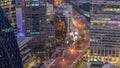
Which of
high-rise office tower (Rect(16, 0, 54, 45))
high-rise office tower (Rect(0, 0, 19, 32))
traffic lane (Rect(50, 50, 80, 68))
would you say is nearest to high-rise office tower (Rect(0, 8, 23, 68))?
traffic lane (Rect(50, 50, 80, 68))

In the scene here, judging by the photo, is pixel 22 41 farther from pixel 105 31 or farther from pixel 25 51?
pixel 105 31

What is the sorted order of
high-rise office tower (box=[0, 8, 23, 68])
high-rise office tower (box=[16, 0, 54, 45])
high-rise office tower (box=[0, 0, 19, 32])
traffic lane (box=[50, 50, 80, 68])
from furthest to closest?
high-rise office tower (box=[16, 0, 54, 45]) → high-rise office tower (box=[0, 0, 19, 32]) → traffic lane (box=[50, 50, 80, 68]) → high-rise office tower (box=[0, 8, 23, 68])

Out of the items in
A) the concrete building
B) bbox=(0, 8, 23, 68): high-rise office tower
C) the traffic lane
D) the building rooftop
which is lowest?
the traffic lane

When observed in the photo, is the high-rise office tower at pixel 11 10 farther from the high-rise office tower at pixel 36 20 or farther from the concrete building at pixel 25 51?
the concrete building at pixel 25 51

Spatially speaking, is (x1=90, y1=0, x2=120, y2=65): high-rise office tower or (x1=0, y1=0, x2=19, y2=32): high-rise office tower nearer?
(x1=90, y1=0, x2=120, y2=65): high-rise office tower

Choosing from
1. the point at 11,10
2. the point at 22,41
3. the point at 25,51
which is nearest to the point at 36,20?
the point at 11,10

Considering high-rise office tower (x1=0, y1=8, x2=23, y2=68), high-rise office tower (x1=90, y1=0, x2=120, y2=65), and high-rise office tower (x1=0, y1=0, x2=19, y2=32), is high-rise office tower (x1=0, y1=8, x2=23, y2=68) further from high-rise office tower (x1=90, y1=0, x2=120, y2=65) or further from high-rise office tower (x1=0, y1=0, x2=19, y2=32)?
high-rise office tower (x1=0, y1=0, x2=19, y2=32)

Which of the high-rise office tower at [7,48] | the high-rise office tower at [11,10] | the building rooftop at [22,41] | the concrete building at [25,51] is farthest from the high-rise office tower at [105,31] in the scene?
the high-rise office tower at [7,48]
